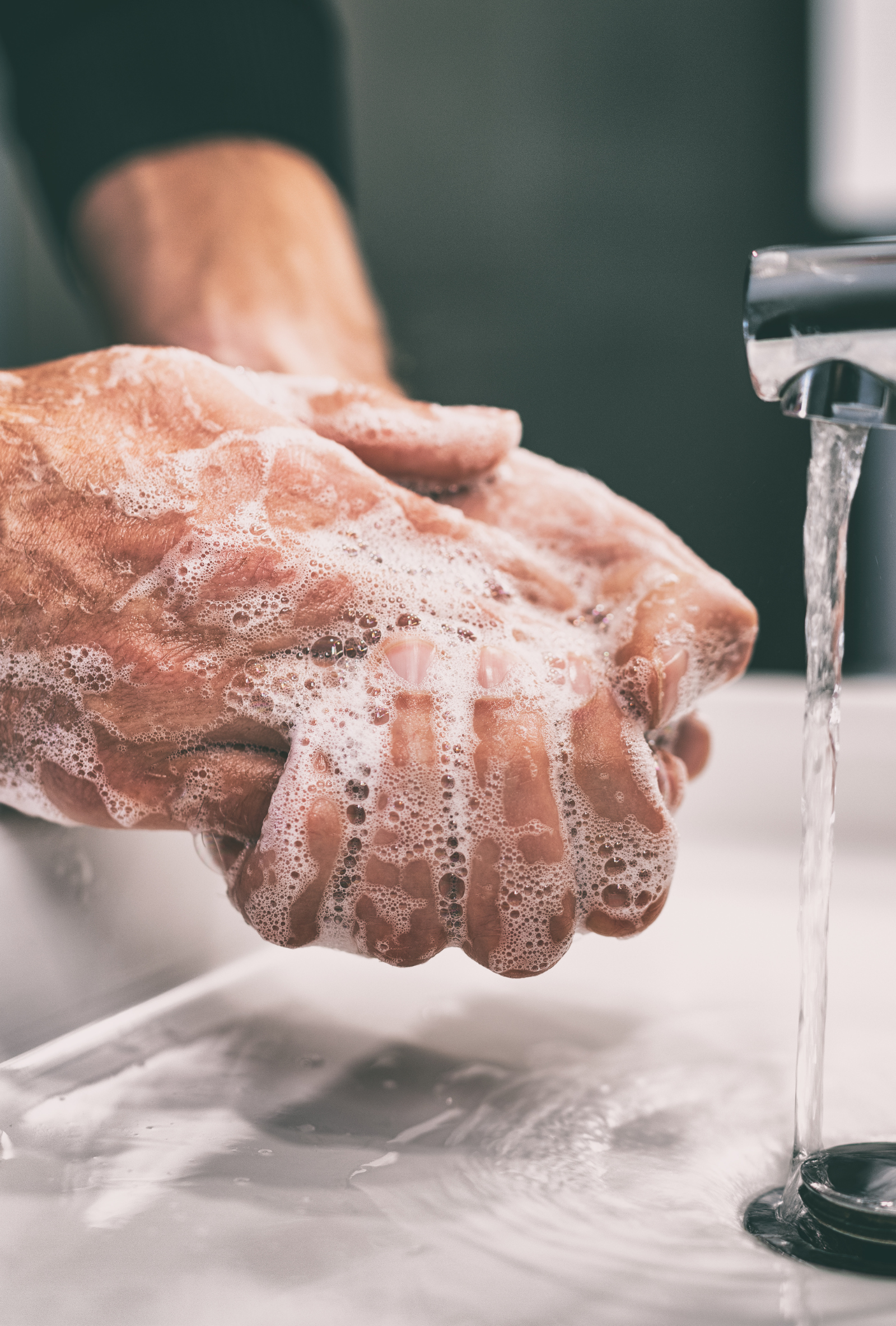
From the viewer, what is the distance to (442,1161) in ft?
1.16

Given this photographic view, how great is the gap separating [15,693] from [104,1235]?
176 millimetres

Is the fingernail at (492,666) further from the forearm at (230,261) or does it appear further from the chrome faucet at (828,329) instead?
the forearm at (230,261)

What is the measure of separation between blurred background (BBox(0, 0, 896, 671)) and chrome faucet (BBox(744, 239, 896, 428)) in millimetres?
1376

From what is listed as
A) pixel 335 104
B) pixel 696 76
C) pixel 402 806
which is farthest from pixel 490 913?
pixel 696 76

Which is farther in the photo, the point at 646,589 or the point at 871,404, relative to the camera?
the point at 646,589

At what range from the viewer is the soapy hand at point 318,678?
0.36 metres

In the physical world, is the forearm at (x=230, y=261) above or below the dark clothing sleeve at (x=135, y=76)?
below

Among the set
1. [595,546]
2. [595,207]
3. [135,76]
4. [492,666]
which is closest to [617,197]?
[595,207]

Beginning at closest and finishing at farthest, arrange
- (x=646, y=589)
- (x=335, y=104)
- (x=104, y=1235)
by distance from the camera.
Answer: (x=104, y=1235) → (x=646, y=589) → (x=335, y=104)

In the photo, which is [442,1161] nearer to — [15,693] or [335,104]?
[15,693]

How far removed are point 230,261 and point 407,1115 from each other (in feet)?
2.54

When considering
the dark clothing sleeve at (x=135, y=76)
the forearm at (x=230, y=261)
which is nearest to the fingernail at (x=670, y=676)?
the forearm at (x=230, y=261)

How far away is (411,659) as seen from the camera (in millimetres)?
372

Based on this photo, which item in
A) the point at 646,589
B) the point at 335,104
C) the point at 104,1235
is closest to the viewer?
the point at 104,1235
